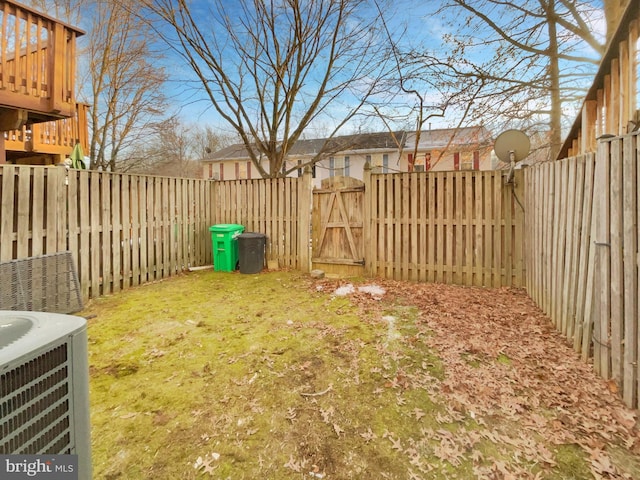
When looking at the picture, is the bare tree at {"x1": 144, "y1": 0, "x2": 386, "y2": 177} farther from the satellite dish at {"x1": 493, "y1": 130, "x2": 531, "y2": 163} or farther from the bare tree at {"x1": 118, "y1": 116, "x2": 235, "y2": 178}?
the satellite dish at {"x1": 493, "y1": 130, "x2": 531, "y2": 163}

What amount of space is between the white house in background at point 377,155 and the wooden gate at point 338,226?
14.6 ft

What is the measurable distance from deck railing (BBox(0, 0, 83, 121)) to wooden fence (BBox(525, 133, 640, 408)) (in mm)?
7217

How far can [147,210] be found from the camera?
6.18 metres

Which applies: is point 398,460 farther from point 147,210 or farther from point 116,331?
point 147,210

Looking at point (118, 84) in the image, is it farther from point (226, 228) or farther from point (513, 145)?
point (513, 145)

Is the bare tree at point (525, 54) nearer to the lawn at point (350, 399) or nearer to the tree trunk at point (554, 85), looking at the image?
the tree trunk at point (554, 85)

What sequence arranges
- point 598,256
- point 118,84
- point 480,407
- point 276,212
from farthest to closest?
point 118,84 < point 276,212 < point 598,256 < point 480,407

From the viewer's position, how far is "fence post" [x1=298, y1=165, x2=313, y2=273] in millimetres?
7012

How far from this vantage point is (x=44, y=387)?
112 cm

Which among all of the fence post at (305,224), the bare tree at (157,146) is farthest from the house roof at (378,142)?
the fence post at (305,224)

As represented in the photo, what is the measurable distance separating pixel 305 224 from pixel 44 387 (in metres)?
6.05

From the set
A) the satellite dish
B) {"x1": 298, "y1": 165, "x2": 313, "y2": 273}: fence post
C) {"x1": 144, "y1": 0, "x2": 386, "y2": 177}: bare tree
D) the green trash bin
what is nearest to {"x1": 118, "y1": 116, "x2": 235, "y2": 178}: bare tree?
{"x1": 144, "y1": 0, "x2": 386, "y2": 177}: bare tree

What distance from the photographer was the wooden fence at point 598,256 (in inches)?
91.4

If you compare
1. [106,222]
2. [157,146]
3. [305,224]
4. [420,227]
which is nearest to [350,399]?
[420,227]
